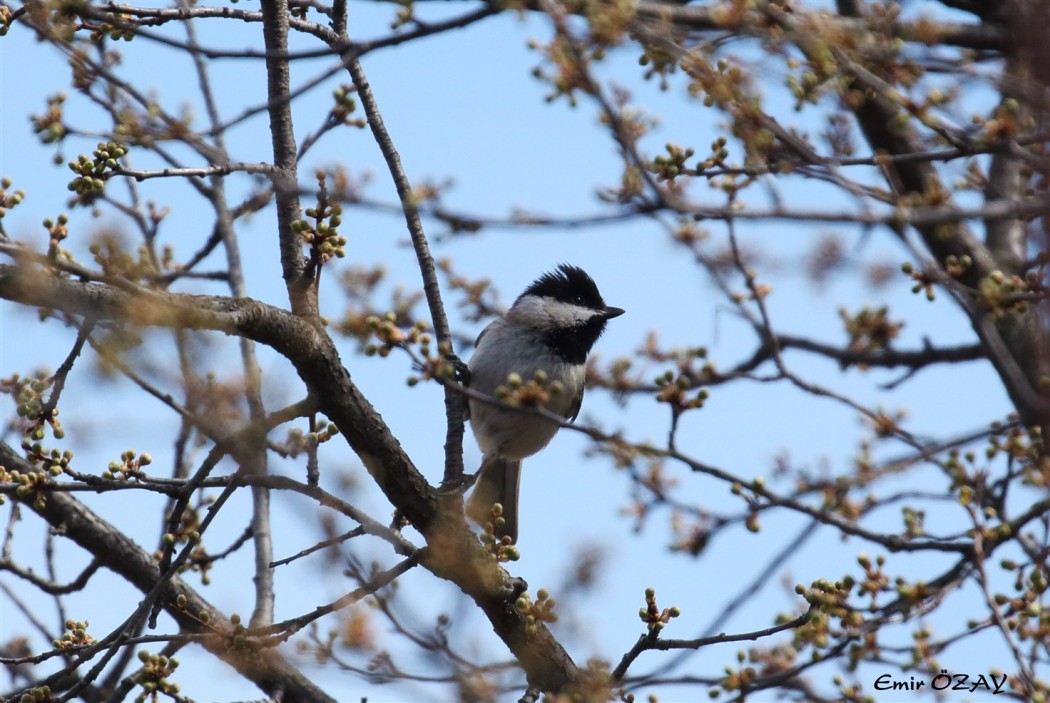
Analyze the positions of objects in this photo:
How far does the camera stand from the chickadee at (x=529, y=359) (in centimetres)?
632

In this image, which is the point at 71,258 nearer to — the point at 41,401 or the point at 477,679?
the point at 41,401

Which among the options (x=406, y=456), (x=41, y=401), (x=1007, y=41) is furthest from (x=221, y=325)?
(x=1007, y=41)

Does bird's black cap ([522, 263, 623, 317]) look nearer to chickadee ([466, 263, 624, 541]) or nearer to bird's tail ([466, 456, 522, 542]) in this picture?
chickadee ([466, 263, 624, 541])

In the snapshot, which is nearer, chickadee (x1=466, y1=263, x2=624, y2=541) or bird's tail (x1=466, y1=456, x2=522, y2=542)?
chickadee (x1=466, y1=263, x2=624, y2=541)

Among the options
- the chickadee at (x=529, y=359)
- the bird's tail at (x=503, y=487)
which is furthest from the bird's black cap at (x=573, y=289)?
the bird's tail at (x=503, y=487)

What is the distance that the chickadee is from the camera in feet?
20.7

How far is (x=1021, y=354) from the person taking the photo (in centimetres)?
479

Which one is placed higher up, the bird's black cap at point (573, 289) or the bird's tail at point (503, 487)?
the bird's black cap at point (573, 289)

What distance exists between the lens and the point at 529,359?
636cm

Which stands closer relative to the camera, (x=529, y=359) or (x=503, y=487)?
(x=529, y=359)

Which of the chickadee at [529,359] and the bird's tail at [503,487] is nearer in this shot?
the chickadee at [529,359]

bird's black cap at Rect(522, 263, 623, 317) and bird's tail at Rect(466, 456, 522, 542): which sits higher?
bird's black cap at Rect(522, 263, 623, 317)

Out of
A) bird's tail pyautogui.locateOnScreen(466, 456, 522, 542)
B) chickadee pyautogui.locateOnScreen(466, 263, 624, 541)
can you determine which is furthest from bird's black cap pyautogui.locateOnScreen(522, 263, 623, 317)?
bird's tail pyautogui.locateOnScreen(466, 456, 522, 542)

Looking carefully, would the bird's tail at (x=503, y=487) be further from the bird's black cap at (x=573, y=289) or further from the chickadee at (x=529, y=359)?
the bird's black cap at (x=573, y=289)
